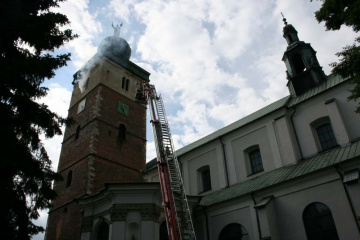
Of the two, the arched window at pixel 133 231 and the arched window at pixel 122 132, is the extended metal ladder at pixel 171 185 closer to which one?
the arched window at pixel 133 231

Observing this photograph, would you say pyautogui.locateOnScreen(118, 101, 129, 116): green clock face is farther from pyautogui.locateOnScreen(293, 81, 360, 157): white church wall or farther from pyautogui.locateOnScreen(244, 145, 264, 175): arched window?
pyautogui.locateOnScreen(293, 81, 360, 157): white church wall

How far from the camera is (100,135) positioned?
19.6 m

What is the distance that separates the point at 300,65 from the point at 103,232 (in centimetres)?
1558

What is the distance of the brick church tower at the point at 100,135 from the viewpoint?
17625mm

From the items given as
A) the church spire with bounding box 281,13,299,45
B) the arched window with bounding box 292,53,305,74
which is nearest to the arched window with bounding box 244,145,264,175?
the arched window with bounding box 292,53,305,74

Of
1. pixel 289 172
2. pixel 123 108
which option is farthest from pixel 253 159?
pixel 123 108

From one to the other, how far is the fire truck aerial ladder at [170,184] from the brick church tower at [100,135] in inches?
292

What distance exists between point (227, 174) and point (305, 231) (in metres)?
6.33

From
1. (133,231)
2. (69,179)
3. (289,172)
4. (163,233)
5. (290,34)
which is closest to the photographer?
(133,231)

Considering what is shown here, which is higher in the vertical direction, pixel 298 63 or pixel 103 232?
pixel 298 63

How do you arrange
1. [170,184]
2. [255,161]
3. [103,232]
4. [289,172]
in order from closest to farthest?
1. [170,184]
2. [289,172]
3. [103,232]
4. [255,161]

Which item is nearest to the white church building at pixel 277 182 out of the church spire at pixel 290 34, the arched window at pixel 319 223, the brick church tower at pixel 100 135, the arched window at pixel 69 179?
the arched window at pixel 319 223

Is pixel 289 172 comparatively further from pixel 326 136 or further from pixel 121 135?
pixel 121 135

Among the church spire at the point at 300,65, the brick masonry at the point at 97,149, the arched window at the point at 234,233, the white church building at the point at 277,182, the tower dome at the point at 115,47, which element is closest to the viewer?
the white church building at the point at 277,182
